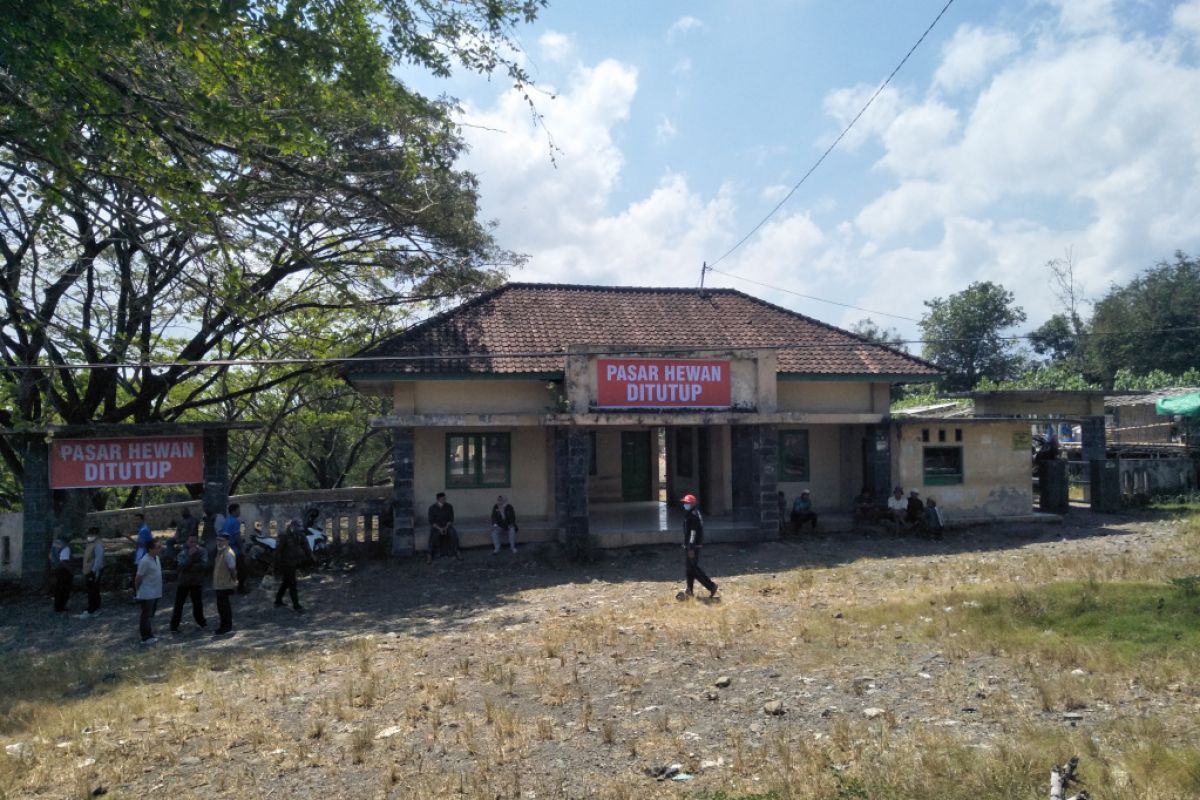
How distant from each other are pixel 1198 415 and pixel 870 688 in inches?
869

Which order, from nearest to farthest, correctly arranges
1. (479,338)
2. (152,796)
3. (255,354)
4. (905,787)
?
1. (905,787)
2. (152,796)
3. (479,338)
4. (255,354)

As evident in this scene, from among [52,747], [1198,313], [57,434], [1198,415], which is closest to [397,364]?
[57,434]

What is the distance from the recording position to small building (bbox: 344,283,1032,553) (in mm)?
17203

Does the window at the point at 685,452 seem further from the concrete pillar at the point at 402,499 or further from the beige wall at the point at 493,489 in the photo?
the concrete pillar at the point at 402,499

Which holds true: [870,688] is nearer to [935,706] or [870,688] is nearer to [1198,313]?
[935,706]

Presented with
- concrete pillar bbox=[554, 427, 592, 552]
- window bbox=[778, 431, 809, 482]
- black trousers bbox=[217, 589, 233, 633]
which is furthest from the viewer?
window bbox=[778, 431, 809, 482]

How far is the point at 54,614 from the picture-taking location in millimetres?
14312

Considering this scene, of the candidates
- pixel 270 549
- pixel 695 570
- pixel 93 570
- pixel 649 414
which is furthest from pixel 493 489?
pixel 93 570

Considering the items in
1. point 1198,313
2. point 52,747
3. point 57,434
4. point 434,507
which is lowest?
point 52,747

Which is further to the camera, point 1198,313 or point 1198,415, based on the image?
point 1198,313

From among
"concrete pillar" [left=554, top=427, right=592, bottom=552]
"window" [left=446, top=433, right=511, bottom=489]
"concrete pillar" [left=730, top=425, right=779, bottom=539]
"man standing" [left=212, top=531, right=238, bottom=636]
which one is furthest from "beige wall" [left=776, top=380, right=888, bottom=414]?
"man standing" [left=212, top=531, right=238, bottom=636]

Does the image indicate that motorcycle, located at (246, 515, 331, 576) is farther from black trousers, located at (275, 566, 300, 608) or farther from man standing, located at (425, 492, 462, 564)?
man standing, located at (425, 492, 462, 564)

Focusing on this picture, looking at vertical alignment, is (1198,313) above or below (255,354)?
above

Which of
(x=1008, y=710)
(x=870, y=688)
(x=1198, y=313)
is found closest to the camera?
(x=1008, y=710)
